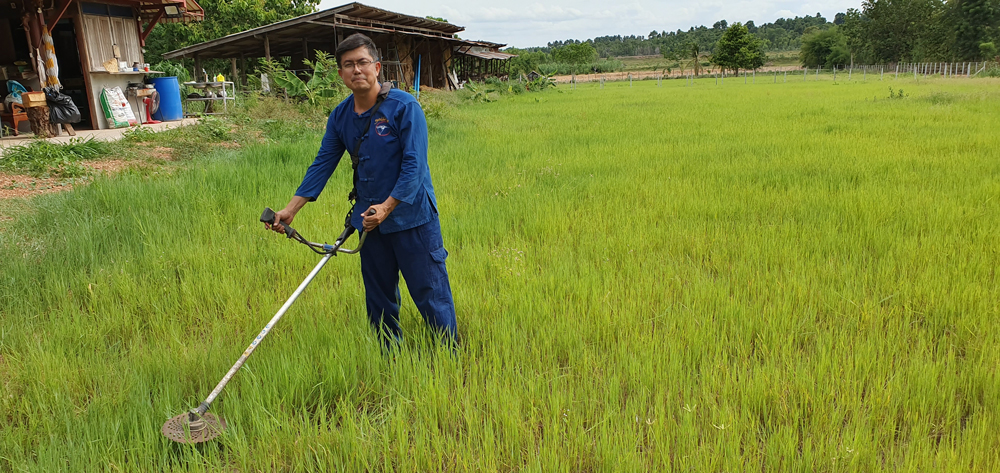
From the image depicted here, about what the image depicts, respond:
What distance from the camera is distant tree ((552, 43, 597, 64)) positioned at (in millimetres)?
71500

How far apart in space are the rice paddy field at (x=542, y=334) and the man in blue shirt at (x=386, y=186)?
30 centimetres

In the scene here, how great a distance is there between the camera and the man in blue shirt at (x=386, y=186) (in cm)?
242

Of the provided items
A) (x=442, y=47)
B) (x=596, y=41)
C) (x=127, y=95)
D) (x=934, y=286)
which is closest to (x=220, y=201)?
(x=934, y=286)

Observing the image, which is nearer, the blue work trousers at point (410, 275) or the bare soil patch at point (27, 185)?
the blue work trousers at point (410, 275)

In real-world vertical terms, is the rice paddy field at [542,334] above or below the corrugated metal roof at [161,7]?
below

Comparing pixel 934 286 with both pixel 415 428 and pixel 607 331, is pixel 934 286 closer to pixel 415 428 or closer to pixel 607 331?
pixel 607 331

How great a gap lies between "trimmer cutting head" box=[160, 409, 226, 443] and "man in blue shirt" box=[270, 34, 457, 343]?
80 centimetres

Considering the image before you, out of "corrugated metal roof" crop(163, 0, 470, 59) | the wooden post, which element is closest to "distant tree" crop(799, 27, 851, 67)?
"corrugated metal roof" crop(163, 0, 470, 59)

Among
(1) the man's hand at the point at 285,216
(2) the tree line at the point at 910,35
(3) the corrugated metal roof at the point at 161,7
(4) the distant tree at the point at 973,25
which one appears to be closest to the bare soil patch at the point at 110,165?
(1) the man's hand at the point at 285,216

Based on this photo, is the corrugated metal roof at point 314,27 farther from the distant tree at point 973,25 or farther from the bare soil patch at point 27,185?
the distant tree at point 973,25

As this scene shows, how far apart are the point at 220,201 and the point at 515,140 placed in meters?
5.63

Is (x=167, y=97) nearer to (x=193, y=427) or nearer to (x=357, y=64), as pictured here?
(x=357, y=64)

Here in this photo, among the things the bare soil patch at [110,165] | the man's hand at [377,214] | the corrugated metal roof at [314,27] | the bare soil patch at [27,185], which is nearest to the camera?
the man's hand at [377,214]

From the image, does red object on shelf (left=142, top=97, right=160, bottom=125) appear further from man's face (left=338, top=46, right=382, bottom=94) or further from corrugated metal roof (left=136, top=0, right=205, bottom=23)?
man's face (left=338, top=46, right=382, bottom=94)
